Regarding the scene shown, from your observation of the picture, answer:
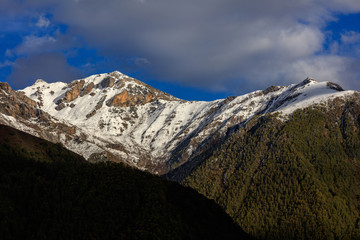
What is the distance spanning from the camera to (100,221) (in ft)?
242

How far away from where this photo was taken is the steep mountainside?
2692 inches

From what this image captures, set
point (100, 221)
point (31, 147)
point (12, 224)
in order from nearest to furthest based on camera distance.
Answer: point (12, 224)
point (100, 221)
point (31, 147)

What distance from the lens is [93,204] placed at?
256ft

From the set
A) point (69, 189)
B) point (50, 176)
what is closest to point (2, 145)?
point (50, 176)

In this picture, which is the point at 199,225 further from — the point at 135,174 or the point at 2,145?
the point at 2,145

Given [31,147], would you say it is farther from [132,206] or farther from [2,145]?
[132,206]

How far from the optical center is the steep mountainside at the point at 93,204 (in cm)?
6838

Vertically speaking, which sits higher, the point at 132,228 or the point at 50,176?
the point at 50,176

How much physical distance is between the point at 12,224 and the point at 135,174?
3602cm

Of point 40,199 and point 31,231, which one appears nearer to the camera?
point 31,231

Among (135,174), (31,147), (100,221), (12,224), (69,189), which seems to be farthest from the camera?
(31,147)

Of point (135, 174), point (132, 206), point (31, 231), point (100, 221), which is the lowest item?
point (31, 231)

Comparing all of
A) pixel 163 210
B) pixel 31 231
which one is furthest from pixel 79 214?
pixel 163 210

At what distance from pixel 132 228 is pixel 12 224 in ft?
74.9
